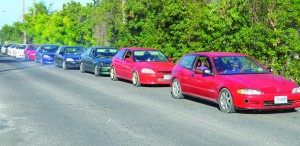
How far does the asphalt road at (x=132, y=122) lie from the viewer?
7.18 m

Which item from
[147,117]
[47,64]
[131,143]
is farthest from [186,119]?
[47,64]

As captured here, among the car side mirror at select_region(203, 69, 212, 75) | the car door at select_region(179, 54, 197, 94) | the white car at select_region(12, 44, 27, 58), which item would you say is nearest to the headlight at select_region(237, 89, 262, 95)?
the car side mirror at select_region(203, 69, 212, 75)

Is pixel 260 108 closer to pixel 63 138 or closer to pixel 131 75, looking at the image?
pixel 63 138

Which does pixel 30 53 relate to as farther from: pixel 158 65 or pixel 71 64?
pixel 158 65

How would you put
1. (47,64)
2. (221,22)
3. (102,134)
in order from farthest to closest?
(47,64) → (221,22) → (102,134)

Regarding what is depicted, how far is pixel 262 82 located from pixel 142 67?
287 inches

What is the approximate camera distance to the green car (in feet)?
70.3

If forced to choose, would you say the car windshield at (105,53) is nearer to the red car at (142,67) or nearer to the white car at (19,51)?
the red car at (142,67)

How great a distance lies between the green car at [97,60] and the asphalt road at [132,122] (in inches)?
313

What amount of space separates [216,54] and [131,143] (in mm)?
5430

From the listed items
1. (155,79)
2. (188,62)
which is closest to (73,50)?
(155,79)

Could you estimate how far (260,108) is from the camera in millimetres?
9680

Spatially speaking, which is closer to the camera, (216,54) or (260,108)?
(260,108)

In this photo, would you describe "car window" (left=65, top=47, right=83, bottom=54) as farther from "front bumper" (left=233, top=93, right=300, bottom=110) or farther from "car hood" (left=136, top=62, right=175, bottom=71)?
"front bumper" (left=233, top=93, right=300, bottom=110)
